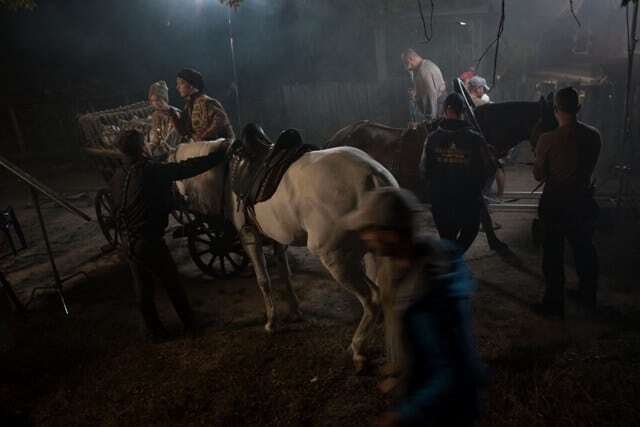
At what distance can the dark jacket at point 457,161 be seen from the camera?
437 centimetres

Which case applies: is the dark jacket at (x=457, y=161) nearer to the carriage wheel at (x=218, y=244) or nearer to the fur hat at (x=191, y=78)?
the carriage wheel at (x=218, y=244)

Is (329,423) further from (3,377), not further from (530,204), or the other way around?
(530,204)

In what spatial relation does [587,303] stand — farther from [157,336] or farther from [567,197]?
[157,336]

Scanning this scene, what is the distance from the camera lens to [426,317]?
186 cm

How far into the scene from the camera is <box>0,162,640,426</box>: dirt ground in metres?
3.51

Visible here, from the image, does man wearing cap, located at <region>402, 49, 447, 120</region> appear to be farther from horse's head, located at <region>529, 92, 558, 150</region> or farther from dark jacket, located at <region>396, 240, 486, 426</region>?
dark jacket, located at <region>396, 240, 486, 426</region>

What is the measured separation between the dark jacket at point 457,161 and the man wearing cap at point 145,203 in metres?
2.15

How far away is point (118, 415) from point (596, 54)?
67.5 feet

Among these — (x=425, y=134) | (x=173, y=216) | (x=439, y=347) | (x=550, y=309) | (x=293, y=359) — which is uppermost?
(x=425, y=134)

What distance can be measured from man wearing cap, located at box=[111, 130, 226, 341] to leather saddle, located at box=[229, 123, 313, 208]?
25 centimetres

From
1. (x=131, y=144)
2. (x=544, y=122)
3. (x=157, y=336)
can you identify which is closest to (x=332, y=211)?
(x=131, y=144)

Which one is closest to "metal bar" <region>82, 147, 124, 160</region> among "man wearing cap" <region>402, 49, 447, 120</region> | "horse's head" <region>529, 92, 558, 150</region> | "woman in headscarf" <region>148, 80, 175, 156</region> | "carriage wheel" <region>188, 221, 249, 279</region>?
"woman in headscarf" <region>148, 80, 175, 156</region>

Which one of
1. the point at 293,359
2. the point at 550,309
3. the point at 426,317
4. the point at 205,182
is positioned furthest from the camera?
the point at 205,182

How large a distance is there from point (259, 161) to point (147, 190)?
3.59 ft
